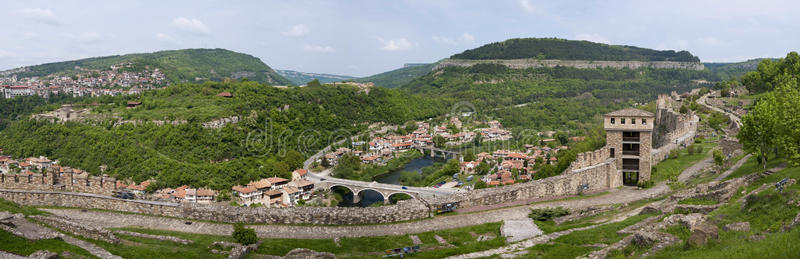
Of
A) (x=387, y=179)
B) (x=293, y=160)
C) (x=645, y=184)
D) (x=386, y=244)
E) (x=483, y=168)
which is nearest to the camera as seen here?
(x=386, y=244)

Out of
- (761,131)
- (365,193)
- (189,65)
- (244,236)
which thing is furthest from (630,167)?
(189,65)

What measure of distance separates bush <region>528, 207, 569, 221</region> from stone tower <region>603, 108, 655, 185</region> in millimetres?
7854

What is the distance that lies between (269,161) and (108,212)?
33583mm

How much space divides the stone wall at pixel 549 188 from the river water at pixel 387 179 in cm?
2451

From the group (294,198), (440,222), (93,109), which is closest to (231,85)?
(93,109)

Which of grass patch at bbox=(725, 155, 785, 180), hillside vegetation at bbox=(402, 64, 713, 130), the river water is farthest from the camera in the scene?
hillside vegetation at bbox=(402, 64, 713, 130)

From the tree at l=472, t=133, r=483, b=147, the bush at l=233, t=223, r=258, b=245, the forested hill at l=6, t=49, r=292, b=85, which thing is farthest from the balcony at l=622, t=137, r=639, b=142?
the forested hill at l=6, t=49, r=292, b=85

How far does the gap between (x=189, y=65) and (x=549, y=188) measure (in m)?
139

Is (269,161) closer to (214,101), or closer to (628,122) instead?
(214,101)

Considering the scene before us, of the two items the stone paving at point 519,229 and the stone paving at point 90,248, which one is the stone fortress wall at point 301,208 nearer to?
the stone paving at point 519,229

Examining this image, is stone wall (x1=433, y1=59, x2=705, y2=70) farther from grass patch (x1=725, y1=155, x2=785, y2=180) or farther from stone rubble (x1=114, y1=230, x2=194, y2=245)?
stone rubble (x1=114, y1=230, x2=194, y2=245)

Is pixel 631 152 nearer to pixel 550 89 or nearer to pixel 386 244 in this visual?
pixel 386 244

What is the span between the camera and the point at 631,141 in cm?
2081

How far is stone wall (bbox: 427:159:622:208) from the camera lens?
14.4 meters
